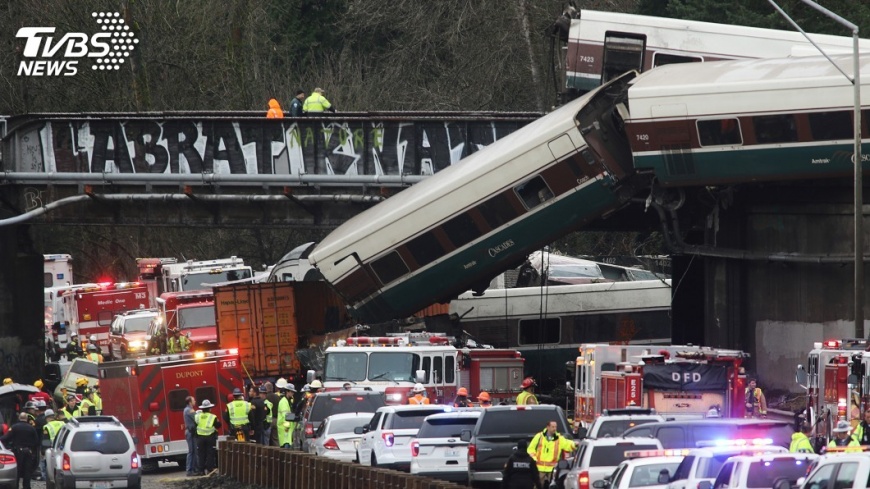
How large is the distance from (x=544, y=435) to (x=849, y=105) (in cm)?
1207

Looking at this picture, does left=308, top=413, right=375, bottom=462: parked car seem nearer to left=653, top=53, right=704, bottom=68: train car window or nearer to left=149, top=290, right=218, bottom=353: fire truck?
left=653, top=53, right=704, bottom=68: train car window

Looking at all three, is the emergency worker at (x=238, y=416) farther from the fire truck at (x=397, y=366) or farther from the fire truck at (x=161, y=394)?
the fire truck at (x=161, y=394)

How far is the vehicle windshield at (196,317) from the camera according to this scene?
46.4 metres

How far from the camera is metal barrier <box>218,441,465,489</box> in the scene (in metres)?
22.7

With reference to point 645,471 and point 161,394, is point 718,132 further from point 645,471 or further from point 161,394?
point 645,471

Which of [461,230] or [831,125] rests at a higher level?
[831,125]

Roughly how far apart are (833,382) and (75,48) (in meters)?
39.5

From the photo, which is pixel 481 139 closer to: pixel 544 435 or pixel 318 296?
pixel 318 296

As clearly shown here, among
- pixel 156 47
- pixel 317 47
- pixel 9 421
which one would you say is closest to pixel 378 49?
pixel 317 47

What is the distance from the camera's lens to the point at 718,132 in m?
33.2

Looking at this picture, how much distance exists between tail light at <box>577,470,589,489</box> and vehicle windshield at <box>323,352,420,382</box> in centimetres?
1347

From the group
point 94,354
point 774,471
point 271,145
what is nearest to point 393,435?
point 774,471

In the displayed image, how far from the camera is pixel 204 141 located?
133 feet

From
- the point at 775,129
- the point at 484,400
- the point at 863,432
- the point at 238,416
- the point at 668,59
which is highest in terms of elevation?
the point at 668,59
